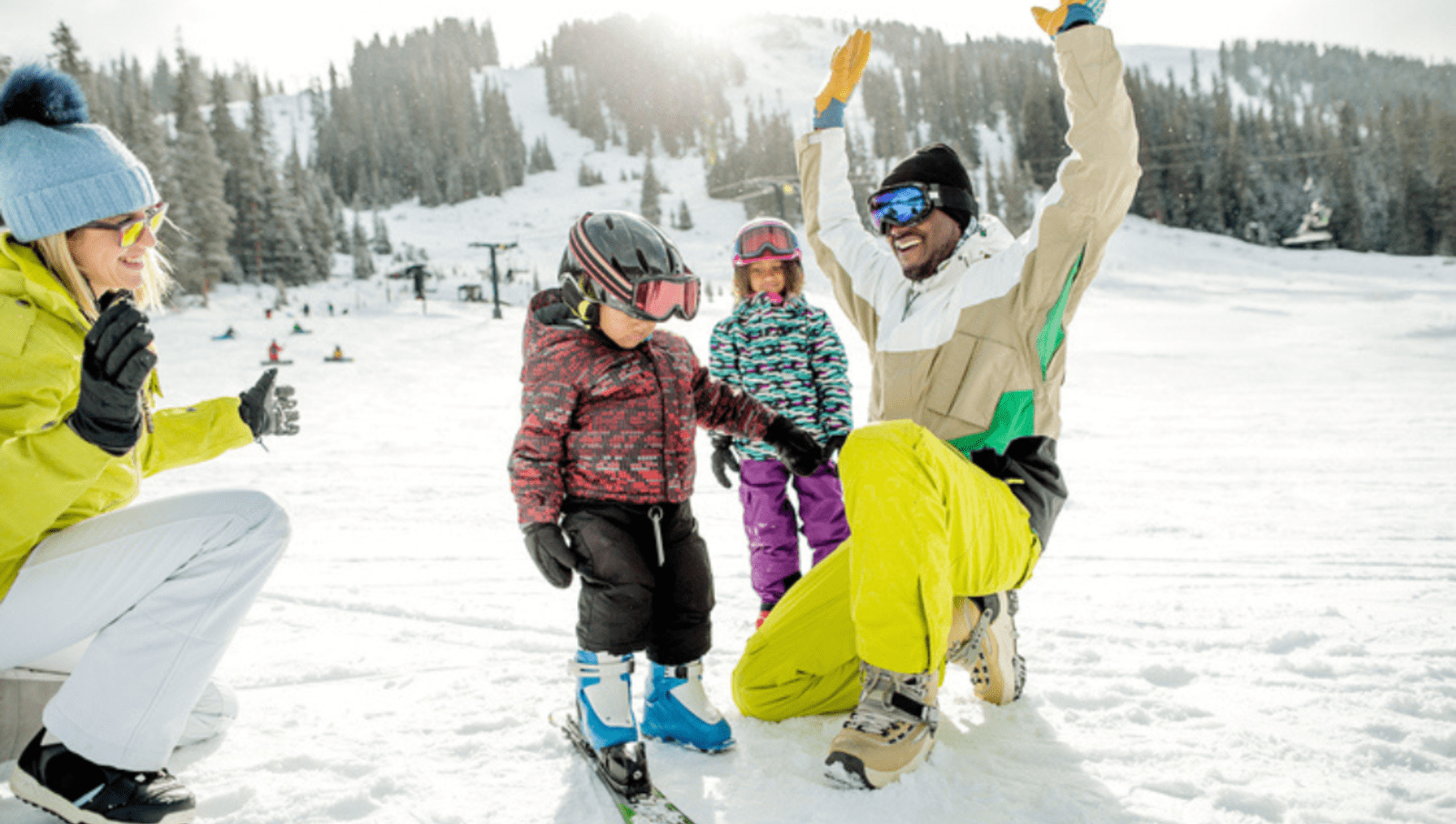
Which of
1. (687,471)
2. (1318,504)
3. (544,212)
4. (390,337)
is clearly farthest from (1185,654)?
(544,212)

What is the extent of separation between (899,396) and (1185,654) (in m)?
1.33

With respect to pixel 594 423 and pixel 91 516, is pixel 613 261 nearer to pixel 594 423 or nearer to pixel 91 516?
pixel 594 423

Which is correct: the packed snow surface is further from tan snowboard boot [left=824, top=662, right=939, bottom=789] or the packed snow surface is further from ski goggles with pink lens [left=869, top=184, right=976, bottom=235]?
ski goggles with pink lens [left=869, top=184, right=976, bottom=235]

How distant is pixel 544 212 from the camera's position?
78.4 metres

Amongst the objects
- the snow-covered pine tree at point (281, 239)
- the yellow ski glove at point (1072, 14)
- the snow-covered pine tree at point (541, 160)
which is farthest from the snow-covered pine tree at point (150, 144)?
the snow-covered pine tree at point (541, 160)

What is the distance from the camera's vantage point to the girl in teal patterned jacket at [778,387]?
11.5ft

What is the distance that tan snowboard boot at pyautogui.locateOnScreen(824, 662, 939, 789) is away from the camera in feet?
6.12

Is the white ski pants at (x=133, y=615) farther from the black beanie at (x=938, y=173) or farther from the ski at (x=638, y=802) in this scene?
the black beanie at (x=938, y=173)

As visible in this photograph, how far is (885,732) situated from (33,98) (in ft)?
8.15

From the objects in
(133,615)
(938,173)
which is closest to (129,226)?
(133,615)

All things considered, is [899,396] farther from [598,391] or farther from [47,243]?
[47,243]

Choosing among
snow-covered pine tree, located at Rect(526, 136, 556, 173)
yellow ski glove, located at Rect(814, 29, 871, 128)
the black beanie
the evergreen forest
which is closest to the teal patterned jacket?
yellow ski glove, located at Rect(814, 29, 871, 128)

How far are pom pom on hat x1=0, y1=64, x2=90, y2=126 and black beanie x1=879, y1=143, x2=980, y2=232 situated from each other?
85.2 inches

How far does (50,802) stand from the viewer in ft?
5.39
